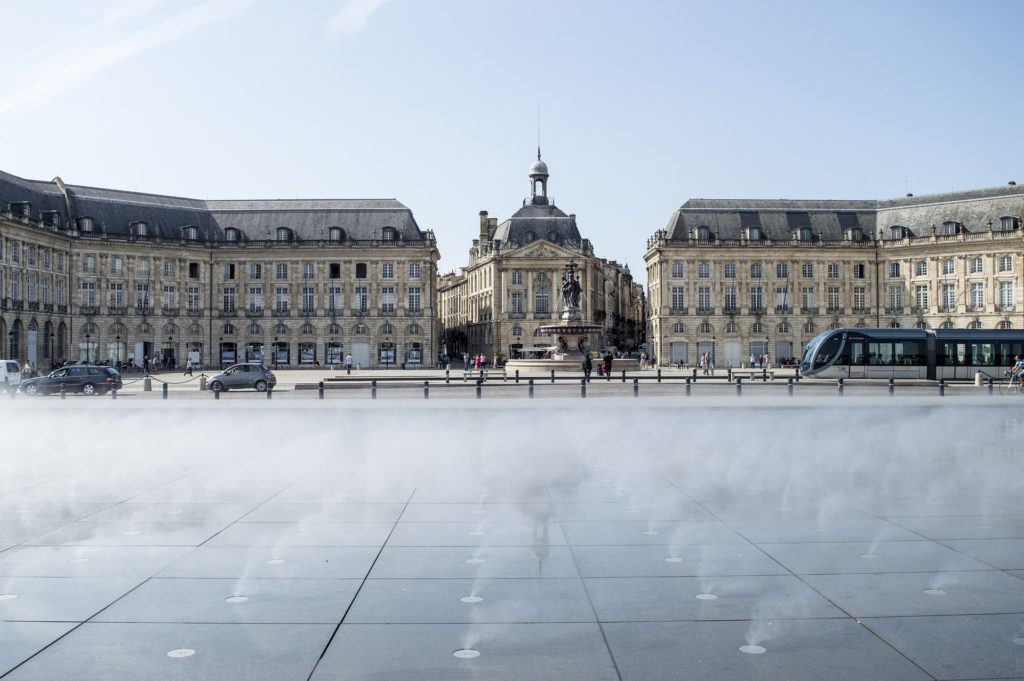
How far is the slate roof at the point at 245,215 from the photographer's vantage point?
87.1m

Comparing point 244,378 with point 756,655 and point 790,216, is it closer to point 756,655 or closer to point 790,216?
point 756,655

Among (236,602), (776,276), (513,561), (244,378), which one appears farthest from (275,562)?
(776,276)

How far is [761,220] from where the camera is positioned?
97.9 m

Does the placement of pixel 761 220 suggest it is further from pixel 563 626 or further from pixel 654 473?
pixel 563 626

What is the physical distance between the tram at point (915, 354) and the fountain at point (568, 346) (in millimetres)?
14090

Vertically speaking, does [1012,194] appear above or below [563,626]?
above

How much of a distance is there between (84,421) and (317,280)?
6922 centimetres

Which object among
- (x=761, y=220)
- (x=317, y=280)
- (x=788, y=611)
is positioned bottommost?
(x=788, y=611)

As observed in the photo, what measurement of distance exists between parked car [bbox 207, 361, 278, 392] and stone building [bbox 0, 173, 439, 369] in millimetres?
46986

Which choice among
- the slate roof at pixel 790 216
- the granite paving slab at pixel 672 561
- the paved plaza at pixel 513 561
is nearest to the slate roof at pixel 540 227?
the slate roof at pixel 790 216

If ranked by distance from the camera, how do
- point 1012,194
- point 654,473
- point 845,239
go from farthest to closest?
point 845,239, point 1012,194, point 654,473

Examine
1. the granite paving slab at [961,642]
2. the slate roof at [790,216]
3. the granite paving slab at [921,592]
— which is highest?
the slate roof at [790,216]

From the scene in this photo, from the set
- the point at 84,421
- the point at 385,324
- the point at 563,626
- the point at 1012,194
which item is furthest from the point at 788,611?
the point at 1012,194

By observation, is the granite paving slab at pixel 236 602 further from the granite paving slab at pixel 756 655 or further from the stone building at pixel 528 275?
the stone building at pixel 528 275
